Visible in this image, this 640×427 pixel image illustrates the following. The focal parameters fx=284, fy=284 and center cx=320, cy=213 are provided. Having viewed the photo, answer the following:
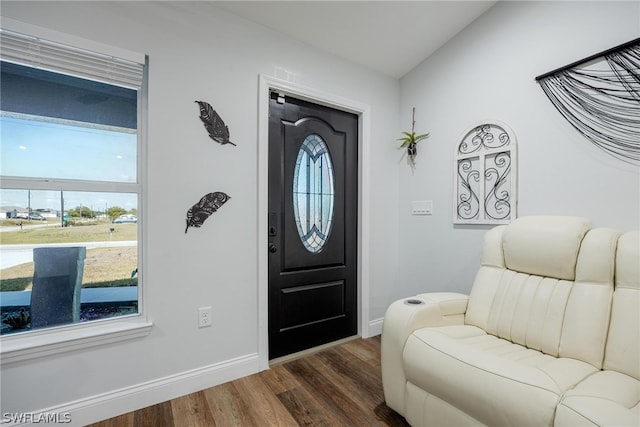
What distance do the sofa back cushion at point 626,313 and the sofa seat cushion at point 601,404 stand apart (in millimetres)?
97

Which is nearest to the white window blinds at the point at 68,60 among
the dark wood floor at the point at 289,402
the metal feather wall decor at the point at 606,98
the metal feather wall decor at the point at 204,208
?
the metal feather wall decor at the point at 204,208

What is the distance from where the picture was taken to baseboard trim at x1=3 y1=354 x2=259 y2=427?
1.47 meters

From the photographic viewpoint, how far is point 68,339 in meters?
1.45

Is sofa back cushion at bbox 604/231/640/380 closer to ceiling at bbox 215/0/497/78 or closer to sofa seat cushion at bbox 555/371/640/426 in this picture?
sofa seat cushion at bbox 555/371/640/426

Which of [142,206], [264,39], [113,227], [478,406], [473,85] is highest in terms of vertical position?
[264,39]

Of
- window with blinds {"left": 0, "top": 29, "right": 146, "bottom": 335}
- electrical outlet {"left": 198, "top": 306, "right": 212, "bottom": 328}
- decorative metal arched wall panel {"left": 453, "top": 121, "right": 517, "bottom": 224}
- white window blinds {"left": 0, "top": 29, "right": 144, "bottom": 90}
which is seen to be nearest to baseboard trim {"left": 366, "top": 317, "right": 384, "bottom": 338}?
decorative metal arched wall panel {"left": 453, "top": 121, "right": 517, "bottom": 224}

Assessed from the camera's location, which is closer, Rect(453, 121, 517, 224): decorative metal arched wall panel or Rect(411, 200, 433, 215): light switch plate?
Rect(453, 121, 517, 224): decorative metal arched wall panel

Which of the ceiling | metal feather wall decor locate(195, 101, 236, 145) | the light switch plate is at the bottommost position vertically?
the light switch plate

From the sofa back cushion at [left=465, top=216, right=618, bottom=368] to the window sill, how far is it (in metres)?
1.96

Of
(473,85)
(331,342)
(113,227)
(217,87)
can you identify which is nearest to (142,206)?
(113,227)

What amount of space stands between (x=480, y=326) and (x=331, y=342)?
1244 mm

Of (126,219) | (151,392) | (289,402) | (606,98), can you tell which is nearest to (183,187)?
(126,219)

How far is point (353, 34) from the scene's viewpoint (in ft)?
7.21

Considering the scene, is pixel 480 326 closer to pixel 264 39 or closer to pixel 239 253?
pixel 239 253
